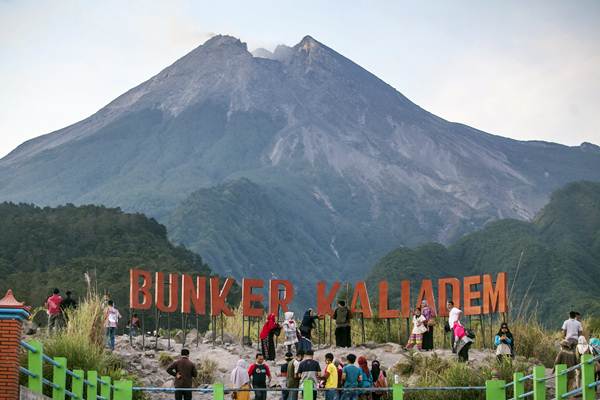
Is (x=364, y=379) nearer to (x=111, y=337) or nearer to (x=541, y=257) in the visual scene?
(x=111, y=337)

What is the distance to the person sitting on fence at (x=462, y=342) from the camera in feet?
112

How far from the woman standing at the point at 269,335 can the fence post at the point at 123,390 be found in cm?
1194

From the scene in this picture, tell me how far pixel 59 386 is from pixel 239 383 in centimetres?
602

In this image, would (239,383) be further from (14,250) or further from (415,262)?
(415,262)

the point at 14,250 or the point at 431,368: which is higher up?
the point at 14,250

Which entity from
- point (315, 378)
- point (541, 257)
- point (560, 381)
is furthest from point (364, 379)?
point (541, 257)

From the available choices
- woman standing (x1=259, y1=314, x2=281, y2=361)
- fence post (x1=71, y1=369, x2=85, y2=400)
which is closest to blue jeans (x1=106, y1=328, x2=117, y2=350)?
woman standing (x1=259, y1=314, x2=281, y2=361)

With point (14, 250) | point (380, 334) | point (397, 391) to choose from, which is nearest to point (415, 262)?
point (14, 250)

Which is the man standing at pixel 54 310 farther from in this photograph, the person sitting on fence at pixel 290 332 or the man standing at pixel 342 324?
the man standing at pixel 342 324

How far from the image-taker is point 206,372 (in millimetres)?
35250

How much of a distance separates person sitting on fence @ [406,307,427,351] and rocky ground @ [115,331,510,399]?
1.47ft

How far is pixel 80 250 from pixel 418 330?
5258cm

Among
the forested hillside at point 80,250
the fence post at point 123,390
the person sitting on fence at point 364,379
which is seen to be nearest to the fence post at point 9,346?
the fence post at point 123,390

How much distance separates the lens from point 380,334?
42.6 meters
